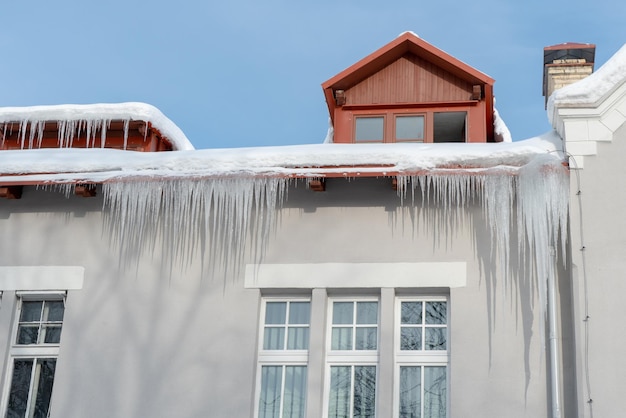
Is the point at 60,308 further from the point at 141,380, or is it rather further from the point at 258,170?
the point at 258,170

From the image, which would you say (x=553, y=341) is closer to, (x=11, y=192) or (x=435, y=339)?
(x=435, y=339)

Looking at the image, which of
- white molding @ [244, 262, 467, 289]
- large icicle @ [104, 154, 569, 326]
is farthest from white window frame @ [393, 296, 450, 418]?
large icicle @ [104, 154, 569, 326]

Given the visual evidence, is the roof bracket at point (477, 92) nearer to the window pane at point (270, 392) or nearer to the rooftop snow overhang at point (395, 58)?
the rooftop snow overhang at point (395, 58)

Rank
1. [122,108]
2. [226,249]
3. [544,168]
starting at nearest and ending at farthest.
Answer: [544,168]
[226,249]
[122,108]

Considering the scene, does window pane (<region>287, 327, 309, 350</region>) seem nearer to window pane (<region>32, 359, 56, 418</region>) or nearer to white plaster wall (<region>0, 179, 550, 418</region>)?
white plaster wall (<region>0, 179, 550, 418</region>)

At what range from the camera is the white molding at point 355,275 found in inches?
370

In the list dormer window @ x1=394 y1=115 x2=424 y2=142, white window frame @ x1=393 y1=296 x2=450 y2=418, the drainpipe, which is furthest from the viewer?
dormer window @ x1=394 y1=115 x2=424 y2=142

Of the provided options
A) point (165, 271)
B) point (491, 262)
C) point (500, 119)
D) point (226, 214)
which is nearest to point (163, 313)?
point (165, 271)

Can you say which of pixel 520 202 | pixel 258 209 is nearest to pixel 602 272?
pixel 520 202

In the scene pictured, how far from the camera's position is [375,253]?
31.7 feet

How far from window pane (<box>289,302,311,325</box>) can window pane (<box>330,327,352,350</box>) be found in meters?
0.33

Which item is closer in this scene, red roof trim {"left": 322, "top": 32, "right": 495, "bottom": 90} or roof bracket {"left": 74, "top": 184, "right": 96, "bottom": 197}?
roof bracket {"left": 74, "top": 184, "right": 96, "bottom": 197}

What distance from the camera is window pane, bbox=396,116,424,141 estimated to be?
1134cm

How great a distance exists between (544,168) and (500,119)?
10.2 ft
